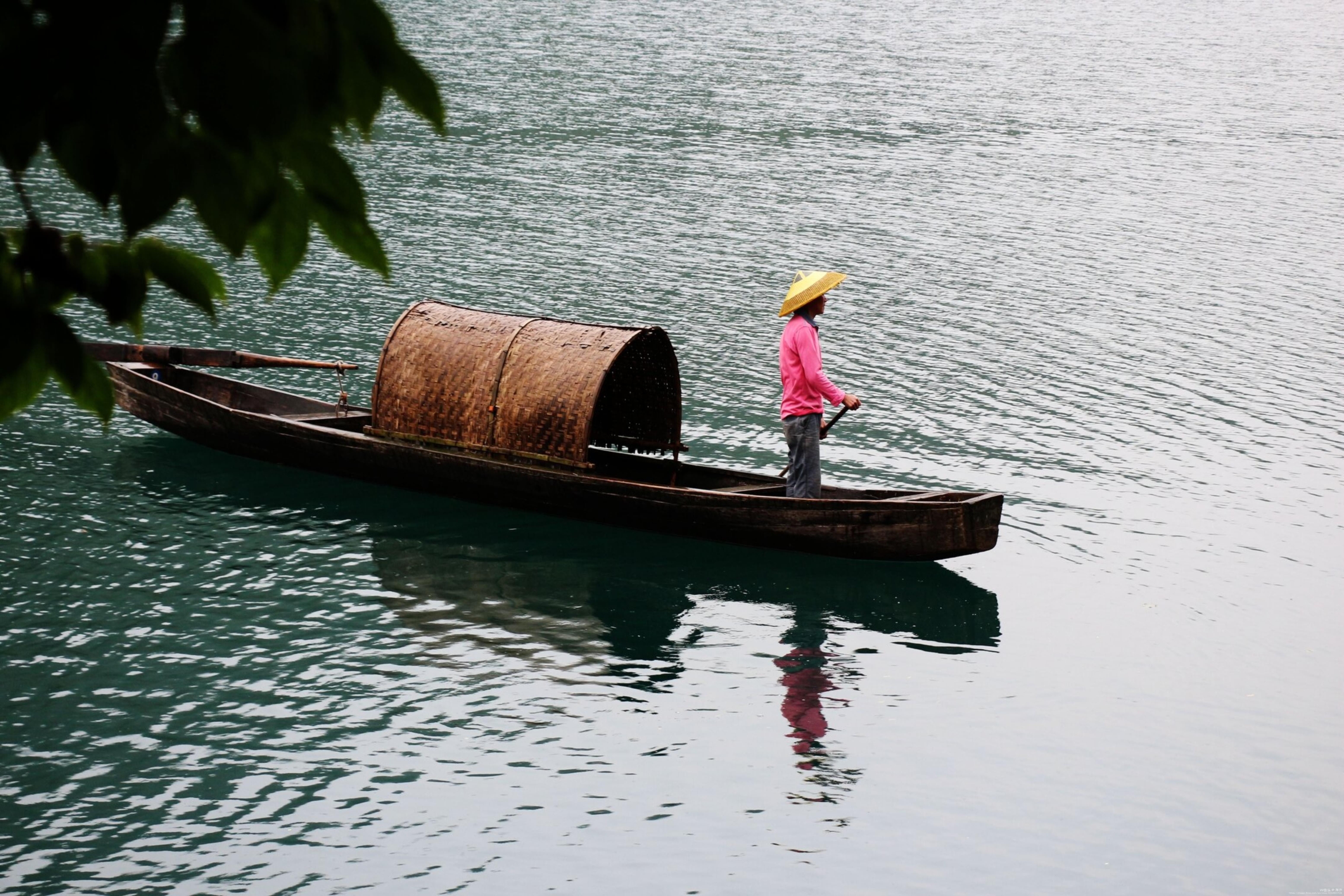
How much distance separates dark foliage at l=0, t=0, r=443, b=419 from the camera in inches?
92.2

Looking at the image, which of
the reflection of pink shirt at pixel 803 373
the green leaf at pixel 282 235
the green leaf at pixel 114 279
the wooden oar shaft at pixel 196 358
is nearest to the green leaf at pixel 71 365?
the green leaf at pixel 114 279

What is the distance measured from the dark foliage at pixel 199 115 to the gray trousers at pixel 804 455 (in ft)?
36.7

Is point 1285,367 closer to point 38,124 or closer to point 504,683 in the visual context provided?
point 504,683

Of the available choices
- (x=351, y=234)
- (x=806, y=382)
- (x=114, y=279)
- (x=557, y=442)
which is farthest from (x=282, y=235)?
(x=557, y=442)

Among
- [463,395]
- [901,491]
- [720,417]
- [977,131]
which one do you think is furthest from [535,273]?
[977,131]

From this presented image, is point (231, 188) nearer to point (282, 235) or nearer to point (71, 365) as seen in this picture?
point (282, 235)

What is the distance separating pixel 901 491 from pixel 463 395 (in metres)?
4.81

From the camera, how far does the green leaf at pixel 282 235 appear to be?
2705mm

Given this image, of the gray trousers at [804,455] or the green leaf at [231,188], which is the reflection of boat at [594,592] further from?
the green leaf at [231,188]

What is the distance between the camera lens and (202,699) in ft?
35.8

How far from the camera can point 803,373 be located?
45.0 feet

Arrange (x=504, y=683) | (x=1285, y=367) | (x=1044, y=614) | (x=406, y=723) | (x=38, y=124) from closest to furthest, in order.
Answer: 1. (x=38, y=124)
2. (x=406, y=723)
3. (x=504, y=683)
4. (x=1044, y=614)
5. (x=1285, y=367)

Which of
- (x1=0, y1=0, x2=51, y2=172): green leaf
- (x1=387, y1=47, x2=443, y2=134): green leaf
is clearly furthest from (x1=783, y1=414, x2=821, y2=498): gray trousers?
(x1=0, y1=0, x2=51, y2=172): green leaf

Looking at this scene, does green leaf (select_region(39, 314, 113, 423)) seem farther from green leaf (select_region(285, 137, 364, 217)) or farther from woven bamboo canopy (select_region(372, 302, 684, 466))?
woven bamboo canopy (select_region(372, 302, 684, 466))
